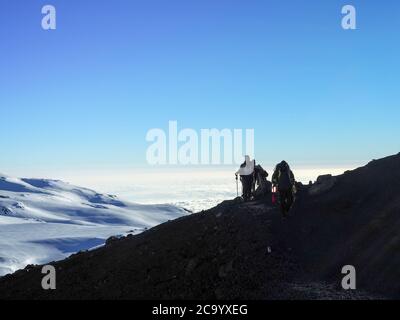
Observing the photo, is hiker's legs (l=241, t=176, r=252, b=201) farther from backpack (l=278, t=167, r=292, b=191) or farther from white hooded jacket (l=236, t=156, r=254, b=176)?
backpack (l=278, t=167, r=292, b=191)

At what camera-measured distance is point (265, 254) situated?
56.4 feet

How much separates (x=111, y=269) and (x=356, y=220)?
34.8 feet

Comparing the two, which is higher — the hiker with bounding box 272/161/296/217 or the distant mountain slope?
the hiker with bounding box 272/161/296/217

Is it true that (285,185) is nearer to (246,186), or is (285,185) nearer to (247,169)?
(247,169)

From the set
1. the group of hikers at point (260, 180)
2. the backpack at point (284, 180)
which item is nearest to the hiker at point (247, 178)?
the group of hikers at point (260, 180)

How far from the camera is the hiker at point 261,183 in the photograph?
2429 centimetres

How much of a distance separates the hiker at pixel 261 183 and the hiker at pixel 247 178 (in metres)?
0.39

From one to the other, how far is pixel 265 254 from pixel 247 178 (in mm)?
7781

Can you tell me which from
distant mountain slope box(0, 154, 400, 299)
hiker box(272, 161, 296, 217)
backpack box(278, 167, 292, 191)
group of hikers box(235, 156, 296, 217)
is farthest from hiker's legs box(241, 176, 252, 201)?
backpack box(278, 167, 292, 191)

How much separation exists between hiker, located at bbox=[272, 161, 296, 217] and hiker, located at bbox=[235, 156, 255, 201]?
12.6 feet

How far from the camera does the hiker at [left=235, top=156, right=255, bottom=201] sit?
24.5m

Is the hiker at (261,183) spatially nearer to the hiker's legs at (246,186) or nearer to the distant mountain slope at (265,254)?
the hiker's legs at (246,186)

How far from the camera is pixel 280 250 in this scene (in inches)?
684
